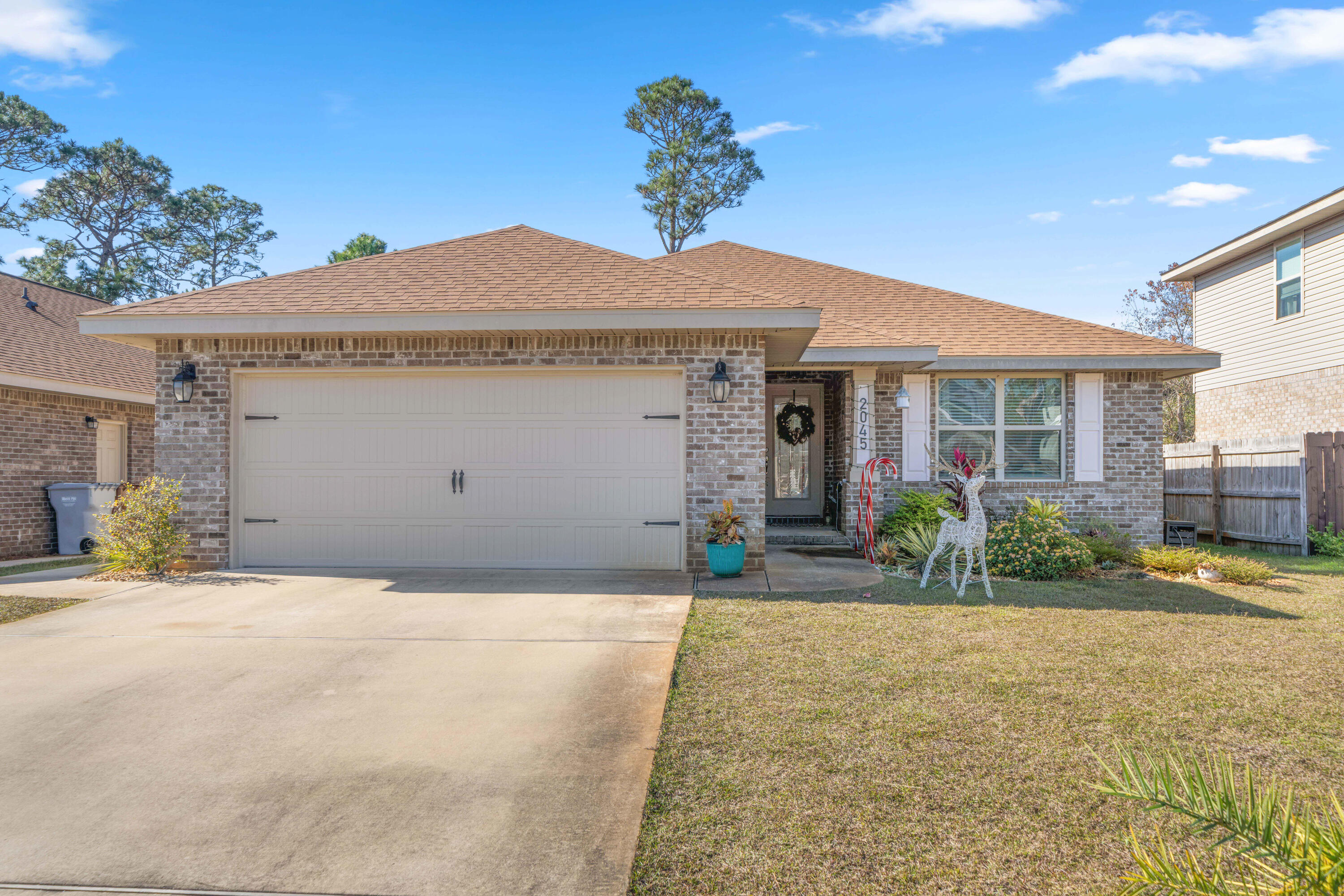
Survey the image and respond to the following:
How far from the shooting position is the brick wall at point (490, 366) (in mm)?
7992

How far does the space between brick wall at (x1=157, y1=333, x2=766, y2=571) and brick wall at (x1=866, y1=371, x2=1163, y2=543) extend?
336 cm

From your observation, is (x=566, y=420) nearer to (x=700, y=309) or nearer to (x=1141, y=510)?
(x=700, y=309)

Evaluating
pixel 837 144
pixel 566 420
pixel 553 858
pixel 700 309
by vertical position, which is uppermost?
pixel 837 144

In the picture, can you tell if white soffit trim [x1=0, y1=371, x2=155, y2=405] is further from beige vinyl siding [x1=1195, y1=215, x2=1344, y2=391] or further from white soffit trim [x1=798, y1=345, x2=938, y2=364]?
beige vinyl siding [x1=1195, y1=215, x2=1344, y2=391]

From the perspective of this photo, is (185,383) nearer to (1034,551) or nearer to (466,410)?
(466,410)

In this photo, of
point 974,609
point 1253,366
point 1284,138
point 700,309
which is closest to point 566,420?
point 700,309

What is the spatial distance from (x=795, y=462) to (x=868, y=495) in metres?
2.73

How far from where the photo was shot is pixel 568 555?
8.23 meters

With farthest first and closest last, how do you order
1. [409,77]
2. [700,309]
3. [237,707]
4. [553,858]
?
[409,77] < [700,309] < [237,707] < [553,858]

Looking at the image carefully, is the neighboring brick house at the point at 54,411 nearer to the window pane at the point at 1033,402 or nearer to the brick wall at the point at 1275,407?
the window pane at the point at 1033,402

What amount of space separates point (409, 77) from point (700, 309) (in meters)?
8.96

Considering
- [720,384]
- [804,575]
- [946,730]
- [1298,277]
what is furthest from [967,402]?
[1298,277]

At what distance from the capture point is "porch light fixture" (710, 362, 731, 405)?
7793mm

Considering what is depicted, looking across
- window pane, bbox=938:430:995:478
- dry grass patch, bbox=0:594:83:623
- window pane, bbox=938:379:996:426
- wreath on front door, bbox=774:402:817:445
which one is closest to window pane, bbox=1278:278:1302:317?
window pane, bbox=938:379:996:426
